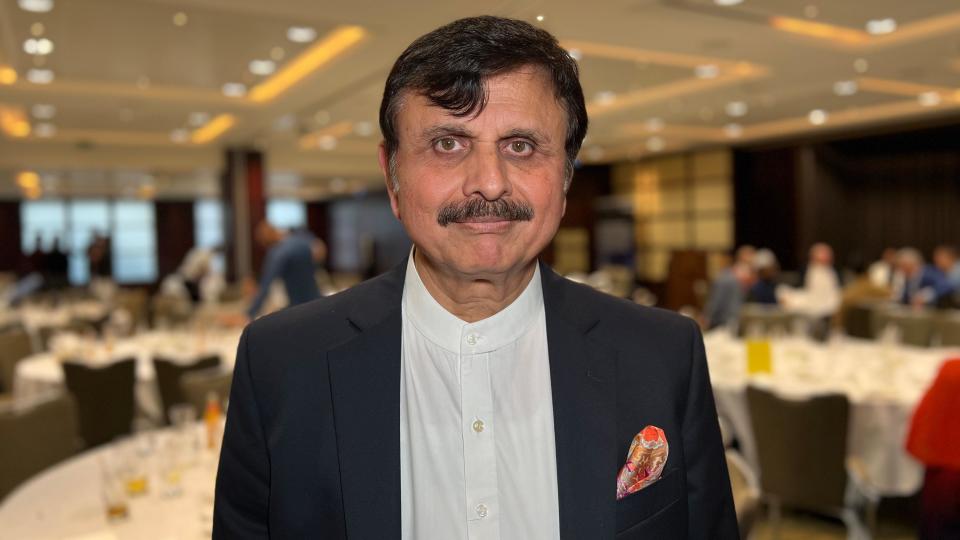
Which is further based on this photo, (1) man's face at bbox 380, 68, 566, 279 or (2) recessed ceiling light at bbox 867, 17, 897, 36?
(2) recessed ceiling light at bbox 867, 17, 897, 36

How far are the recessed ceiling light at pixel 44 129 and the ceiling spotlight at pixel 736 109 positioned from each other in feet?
32.4

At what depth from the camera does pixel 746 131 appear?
14.1 m

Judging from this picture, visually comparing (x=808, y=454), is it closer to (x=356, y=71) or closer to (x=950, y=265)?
(x=356, y=71)

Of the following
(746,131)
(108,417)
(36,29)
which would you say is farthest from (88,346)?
(746,131)

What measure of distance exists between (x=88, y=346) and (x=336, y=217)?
71.7 feet

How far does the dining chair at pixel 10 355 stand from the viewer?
20.6 feet

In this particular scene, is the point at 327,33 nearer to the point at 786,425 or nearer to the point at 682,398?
the point at 786,425

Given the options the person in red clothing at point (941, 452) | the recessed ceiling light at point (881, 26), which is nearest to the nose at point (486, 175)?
the person in red clothing at point (941, 452)

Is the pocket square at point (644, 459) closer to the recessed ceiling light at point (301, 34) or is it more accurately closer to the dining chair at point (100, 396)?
the dining chair at point (100, 396)

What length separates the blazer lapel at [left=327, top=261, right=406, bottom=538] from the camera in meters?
1.11

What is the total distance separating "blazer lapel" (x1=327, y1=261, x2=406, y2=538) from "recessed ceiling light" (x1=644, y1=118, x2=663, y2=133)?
11.5 meters

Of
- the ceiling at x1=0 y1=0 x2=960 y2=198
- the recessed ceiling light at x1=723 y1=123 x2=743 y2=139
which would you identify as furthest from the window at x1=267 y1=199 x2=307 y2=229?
the recessed ceiling light at x1=723 y1=123 x2=743 y2=139

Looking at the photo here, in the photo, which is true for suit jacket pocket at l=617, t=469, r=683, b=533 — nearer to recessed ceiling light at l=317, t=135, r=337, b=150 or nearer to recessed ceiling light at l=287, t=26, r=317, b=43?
recessed ceiling light at l=287, t=26, r=317, b=43

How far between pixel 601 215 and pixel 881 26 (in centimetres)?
1123
